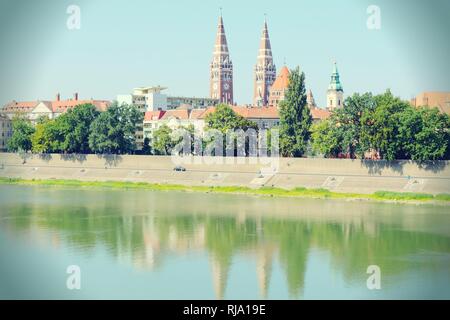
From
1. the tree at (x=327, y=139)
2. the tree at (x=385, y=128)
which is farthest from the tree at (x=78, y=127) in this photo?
the tree at (x=385, y=128)

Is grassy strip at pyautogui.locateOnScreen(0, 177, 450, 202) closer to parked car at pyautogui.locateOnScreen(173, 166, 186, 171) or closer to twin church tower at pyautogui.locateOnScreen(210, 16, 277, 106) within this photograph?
parked car at pyautogui.locateOnScreen(173, 166, 186, 171)

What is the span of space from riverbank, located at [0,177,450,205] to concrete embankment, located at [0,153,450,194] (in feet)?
1.80

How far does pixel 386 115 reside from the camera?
39.9 metres

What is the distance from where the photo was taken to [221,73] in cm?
8394

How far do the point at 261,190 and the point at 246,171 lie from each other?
2.75 meters

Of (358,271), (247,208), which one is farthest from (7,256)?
(247,208)

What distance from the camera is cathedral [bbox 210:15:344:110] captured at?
79.5 meters

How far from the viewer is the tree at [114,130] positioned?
166ft

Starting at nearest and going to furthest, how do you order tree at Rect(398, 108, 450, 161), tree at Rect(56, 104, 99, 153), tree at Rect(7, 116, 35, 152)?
tree at Rect(398, 108, 450, 161)
tree at Rect(56, 104, 99, 153)
tree at Rect(7, 116, 35, 152)

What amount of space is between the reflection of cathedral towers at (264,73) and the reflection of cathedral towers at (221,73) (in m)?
2.79

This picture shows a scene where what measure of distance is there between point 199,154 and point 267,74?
38.6 meters

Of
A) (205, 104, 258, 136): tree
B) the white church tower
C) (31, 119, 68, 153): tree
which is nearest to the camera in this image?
(205, 104, 258, 136): tree

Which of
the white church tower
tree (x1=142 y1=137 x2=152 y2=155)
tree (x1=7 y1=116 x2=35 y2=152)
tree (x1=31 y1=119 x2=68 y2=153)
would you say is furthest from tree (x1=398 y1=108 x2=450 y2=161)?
the white church tower

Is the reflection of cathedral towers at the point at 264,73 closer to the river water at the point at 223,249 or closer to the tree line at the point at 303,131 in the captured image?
the tree line at the point at 303,131
